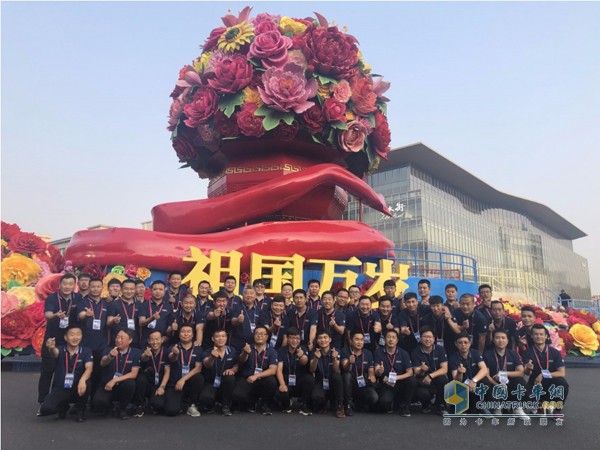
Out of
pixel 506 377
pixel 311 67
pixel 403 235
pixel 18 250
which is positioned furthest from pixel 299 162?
pixel 403 235

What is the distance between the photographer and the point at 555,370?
18.8 feet

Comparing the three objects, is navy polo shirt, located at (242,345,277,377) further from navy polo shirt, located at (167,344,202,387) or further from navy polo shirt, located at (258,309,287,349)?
navy polo shirt, located at (167,344,202,387)

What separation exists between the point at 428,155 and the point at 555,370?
37.2m

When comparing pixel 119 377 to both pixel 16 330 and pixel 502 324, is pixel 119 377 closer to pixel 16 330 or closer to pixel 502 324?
pixel 16 330

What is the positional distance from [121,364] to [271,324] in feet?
6.35

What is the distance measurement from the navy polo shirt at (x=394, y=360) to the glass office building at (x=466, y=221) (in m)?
25.7

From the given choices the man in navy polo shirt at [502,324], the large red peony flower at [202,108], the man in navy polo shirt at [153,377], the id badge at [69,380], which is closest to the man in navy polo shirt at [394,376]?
the man in navy polo shirt at [502,324]

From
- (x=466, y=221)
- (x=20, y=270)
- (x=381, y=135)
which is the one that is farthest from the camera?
(x=466, y=221)

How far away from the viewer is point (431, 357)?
6.00 meters

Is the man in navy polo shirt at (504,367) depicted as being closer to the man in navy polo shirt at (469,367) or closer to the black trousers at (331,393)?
the man in navy polo shirt at (469,367)

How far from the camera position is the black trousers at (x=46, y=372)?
5512 mm

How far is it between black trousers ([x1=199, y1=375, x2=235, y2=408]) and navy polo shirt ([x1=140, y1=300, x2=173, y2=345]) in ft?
3.29

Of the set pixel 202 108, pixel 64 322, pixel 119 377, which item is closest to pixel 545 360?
pixel 119 377

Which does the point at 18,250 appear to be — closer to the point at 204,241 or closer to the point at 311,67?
the point at 204,241
